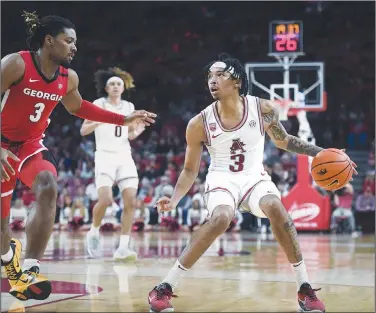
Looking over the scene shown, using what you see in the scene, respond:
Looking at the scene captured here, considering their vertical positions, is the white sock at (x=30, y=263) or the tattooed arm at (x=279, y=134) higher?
the tattooed arm at (x=279, y=134)

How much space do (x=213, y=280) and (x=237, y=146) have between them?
148 centimetres

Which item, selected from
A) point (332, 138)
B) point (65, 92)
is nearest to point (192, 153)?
point (65, 92)

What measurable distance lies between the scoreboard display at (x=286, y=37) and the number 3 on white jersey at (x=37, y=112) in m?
10.2

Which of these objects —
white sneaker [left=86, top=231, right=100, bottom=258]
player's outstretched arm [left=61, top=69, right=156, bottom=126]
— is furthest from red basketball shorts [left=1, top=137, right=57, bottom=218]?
white sneaker [left=86, top=231, right=100, bottom=258]

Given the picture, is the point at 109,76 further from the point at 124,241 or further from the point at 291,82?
the point at 291,82

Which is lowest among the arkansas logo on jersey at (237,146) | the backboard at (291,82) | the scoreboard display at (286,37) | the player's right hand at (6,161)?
the player's right hand at (6,161)

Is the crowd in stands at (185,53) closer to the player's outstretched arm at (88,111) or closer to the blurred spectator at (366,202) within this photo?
the blurred spectator at (366,202)

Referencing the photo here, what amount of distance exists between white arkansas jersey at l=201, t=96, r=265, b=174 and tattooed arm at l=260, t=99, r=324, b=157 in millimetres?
61

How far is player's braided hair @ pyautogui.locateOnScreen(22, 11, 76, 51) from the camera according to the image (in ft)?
16.2

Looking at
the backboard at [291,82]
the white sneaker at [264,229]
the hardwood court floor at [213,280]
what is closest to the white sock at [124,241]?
the hardwood court floor at [213,280]

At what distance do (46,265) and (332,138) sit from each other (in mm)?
12497

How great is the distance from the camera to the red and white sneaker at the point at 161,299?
4520 mm

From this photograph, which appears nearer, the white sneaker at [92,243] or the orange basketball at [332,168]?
the orange basketball at [332,168]

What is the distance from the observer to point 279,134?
205 inches
